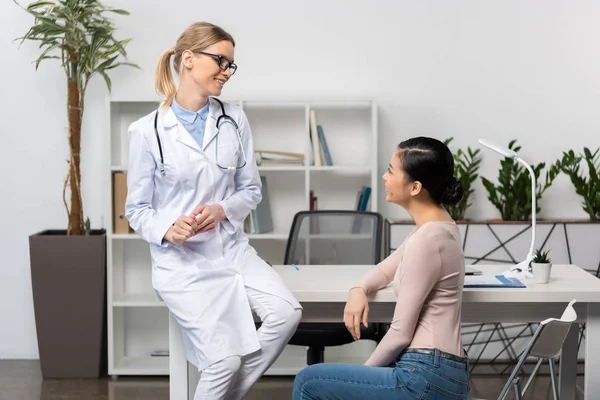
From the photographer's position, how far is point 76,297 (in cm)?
416

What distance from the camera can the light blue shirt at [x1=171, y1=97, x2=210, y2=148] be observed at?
277cm

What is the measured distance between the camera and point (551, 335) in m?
2.31

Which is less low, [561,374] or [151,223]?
[151,223]

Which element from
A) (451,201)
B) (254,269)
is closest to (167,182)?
(254,269)

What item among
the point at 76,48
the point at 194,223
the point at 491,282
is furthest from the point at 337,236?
the point at 76,48

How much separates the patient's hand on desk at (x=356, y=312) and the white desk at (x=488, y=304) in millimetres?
96

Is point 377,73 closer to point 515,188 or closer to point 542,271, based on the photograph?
point 515,188

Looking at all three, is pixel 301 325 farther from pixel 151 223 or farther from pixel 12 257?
pixel 12 257

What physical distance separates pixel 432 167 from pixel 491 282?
0.62 meters

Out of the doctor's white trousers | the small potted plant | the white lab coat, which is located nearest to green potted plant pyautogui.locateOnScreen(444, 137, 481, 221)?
the small potted plant

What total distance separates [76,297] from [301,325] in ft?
4.60

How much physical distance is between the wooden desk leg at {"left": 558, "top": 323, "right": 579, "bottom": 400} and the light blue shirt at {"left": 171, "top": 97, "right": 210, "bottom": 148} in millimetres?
1623

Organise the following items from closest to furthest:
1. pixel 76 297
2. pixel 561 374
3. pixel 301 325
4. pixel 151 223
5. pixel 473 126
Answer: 1. pixel 151 223
2. pixel 561 374
3. pixel 301 325
4. pixel 76 297
5. pixel 473 126

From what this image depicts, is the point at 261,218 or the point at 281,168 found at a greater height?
the point at 281,168
